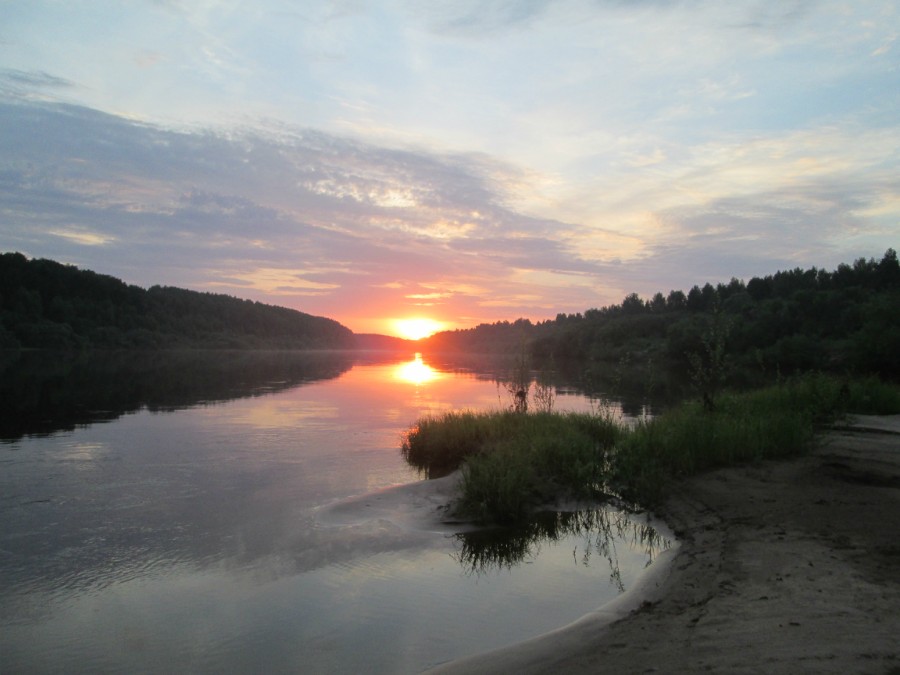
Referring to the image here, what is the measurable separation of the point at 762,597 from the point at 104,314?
115033 millimetres

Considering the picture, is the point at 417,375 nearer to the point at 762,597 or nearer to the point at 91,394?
the point at 91,394

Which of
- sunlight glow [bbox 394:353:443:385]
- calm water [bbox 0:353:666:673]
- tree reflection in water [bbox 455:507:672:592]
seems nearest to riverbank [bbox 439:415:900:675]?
tree reflection in water [bbox 455:507:672:592]

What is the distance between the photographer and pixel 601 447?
47.5ft

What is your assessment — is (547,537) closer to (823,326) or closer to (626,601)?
(626,601)

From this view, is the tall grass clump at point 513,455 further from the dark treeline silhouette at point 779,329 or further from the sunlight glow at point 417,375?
the sunlight glow at point 417,375

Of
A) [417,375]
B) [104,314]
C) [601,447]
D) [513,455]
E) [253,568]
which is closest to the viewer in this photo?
[253,568]

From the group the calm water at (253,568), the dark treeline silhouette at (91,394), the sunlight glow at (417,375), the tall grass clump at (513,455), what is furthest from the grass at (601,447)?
the sunlight glow at (417,375)

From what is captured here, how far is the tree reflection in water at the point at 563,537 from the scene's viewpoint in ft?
27.9

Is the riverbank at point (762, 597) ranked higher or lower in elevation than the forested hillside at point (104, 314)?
lower

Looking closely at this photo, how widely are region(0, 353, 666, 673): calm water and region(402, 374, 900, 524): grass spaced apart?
34.0 inches

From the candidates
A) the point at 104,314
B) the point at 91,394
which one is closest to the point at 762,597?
the point at 91,394

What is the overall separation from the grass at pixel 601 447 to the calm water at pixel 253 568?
0.86m

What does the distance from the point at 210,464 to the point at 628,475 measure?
411 inches

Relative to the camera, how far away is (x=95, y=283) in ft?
350
